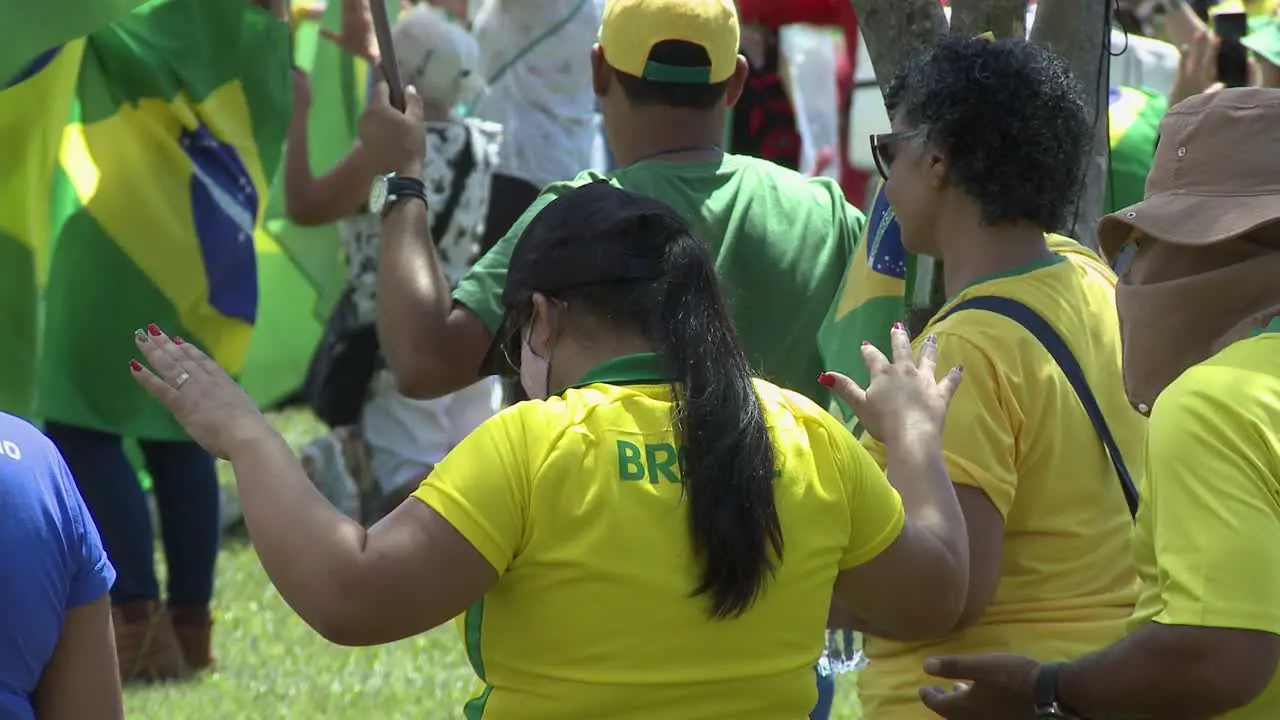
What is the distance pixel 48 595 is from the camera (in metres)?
2.16

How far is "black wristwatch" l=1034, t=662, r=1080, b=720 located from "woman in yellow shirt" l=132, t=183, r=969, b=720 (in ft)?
0.58

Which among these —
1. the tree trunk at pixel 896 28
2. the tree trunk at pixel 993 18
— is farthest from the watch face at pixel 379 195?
the tree trunk at pixel 993 18

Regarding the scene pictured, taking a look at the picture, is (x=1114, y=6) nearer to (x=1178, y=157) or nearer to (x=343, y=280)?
(x=1178, y=157)

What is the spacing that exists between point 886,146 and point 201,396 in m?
1.15

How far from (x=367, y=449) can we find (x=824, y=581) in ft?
14.9

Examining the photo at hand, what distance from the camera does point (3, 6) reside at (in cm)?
434

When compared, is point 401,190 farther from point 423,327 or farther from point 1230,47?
point 1230,47

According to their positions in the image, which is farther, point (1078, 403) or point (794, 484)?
point (1078, 403)

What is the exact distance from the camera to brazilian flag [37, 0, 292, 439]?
4.88 meters

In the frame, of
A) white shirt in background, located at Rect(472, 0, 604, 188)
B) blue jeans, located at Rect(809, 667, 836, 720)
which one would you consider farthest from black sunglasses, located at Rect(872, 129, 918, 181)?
white shirt in background, located at Rect(472, 0, 604, 188)

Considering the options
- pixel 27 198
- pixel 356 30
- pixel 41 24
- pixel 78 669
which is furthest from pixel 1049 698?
pixel 356 30

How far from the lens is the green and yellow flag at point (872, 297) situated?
319cm

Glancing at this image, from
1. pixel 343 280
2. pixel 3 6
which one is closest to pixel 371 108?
pixel 3 6

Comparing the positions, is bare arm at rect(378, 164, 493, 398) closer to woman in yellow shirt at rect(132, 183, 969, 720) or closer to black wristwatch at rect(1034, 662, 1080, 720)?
woman in yellow shirt at rect(132, 183, 969, 720)
